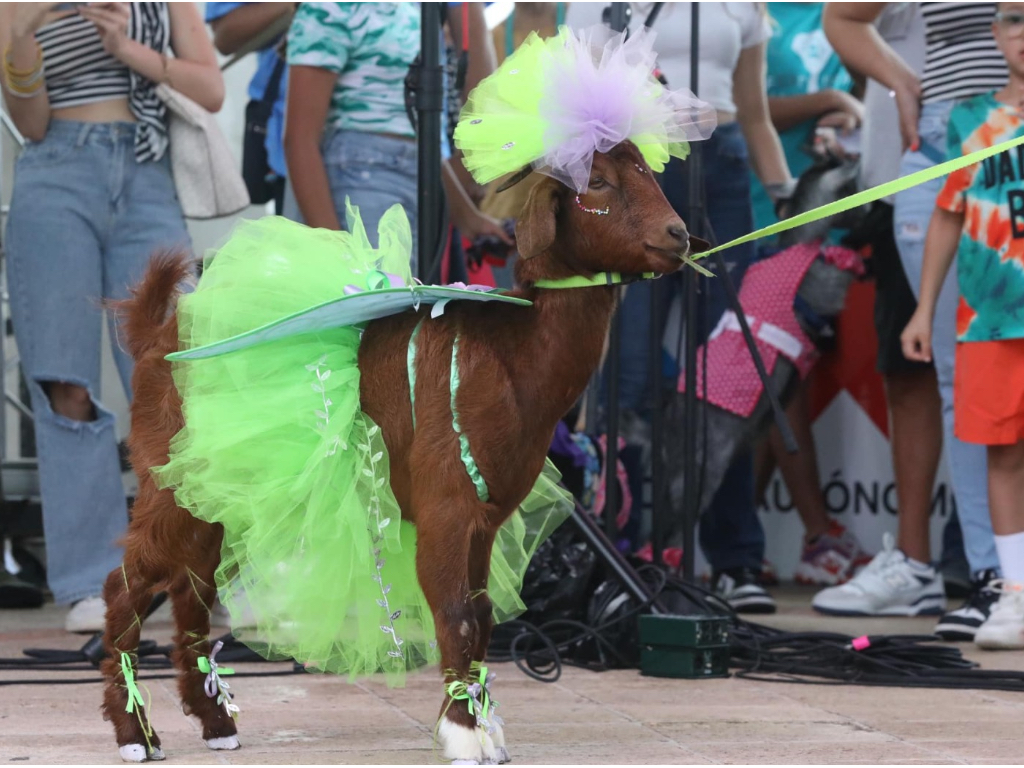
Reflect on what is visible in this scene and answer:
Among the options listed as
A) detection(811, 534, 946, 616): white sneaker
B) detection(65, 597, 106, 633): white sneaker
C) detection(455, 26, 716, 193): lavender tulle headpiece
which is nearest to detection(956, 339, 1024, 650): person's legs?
detection(811, 534, 946, 616): white sneaker

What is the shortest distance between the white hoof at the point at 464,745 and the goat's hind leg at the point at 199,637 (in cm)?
57

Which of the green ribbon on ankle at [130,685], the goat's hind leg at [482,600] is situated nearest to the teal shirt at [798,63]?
the goat's hind leg at [482,600]

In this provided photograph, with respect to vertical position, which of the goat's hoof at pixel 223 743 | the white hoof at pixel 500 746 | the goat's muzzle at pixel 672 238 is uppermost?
the goat's muzzle at pixel 672 238

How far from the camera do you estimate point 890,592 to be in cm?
530

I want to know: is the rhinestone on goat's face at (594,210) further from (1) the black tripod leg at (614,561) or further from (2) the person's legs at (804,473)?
(2) the person's legs at (804,473)

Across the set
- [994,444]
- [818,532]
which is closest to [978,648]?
[994,444]

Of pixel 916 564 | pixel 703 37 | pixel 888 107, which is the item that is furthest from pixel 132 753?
pixel 888 107

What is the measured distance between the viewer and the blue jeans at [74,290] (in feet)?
15.2

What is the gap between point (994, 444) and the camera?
14.8ft

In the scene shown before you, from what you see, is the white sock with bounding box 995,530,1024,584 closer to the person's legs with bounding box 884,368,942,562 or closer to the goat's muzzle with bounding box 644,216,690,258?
the person's legs with bounding box 884,368,942,562

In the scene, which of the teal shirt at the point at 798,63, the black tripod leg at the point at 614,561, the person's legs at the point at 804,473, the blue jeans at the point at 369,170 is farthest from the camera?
the teal shirt at the point at 798,63

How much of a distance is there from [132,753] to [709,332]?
3.29m

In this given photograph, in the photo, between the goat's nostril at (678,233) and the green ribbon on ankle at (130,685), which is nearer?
the goat's nostril at (678,233)

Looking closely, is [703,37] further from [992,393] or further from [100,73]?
[100,73]
